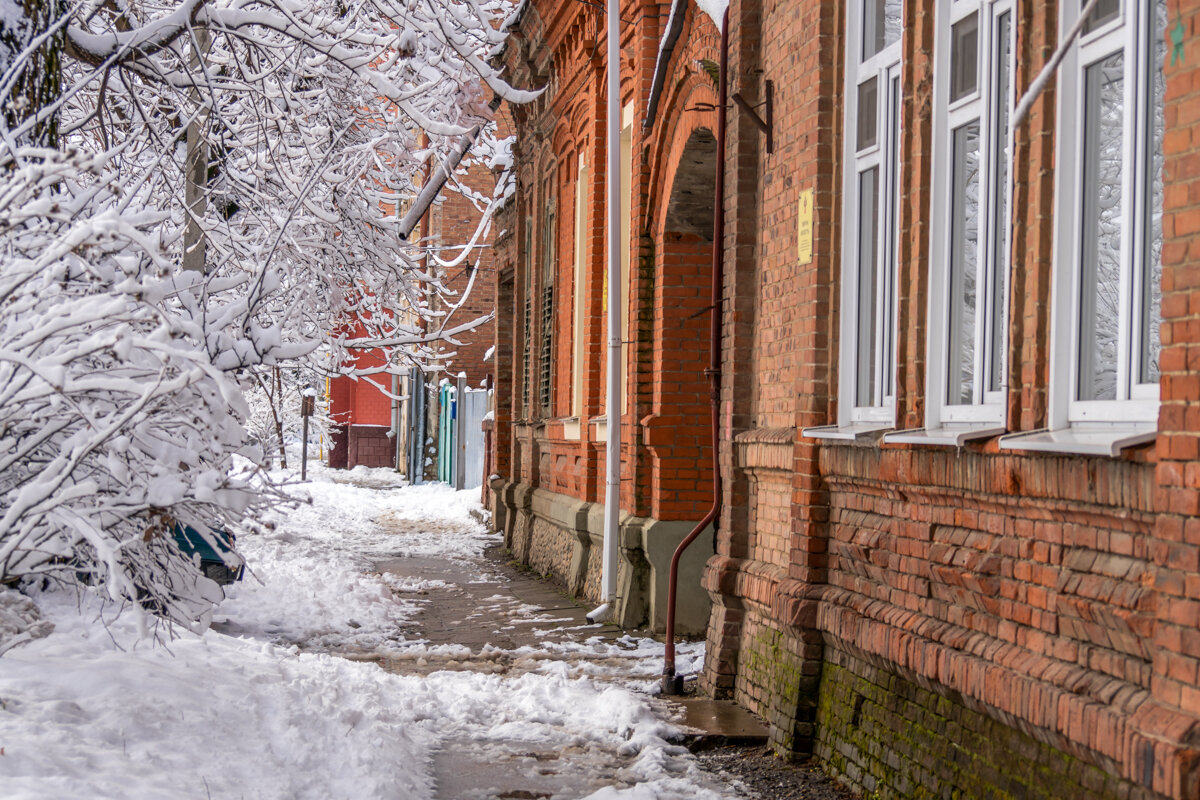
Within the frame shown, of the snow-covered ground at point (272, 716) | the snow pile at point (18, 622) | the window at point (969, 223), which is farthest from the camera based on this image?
the window at point (969, 223)

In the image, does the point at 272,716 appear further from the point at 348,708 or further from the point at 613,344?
the point at 613,344

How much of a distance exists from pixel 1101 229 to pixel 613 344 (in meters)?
6.76

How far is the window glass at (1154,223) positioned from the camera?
13.6 ft

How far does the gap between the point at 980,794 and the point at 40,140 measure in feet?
16.6

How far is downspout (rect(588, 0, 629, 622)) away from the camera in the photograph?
1095 centimetres

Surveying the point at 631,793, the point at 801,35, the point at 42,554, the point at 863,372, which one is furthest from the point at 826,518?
the point at 42,554

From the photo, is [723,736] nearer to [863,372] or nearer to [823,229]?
[863,372]

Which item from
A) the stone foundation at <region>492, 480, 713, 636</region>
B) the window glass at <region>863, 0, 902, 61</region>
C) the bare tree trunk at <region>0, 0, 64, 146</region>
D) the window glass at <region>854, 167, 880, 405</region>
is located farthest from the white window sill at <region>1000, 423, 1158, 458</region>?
the stone foundation at <region>492, 480, 713, 636</region>

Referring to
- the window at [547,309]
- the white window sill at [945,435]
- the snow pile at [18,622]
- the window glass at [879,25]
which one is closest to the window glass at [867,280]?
the window glass at [879,25]

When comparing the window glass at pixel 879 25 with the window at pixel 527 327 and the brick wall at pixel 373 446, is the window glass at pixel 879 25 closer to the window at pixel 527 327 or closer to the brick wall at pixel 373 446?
the window at pixel 527 327

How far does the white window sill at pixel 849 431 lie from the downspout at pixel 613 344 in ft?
14.0

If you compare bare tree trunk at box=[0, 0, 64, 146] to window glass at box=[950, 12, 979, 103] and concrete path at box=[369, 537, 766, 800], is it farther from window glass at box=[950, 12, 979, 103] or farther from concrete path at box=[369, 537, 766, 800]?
window glass at box=[950, 12, 979, 103]

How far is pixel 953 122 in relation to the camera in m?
5.60

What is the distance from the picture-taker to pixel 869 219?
22.0 feet
